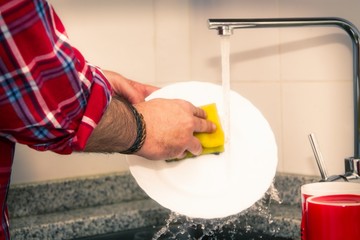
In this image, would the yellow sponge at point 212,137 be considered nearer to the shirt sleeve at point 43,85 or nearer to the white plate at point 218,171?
the white plate at point 218,171

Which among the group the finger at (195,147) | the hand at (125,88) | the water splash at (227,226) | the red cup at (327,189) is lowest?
the water splash at (227,226)

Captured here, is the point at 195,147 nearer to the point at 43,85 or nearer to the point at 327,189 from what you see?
the point at 327,189

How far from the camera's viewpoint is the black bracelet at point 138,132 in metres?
0.88

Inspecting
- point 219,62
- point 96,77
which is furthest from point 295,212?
point 96,77

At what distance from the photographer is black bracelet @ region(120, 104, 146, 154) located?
88cm

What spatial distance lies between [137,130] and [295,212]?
0.46 meters

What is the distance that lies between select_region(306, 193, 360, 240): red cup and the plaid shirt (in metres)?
0.33

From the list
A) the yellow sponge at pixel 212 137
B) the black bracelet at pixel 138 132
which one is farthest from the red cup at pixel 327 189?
the black bracelet at pixel 138 132

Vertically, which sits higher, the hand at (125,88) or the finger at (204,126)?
the hand at (125,88)

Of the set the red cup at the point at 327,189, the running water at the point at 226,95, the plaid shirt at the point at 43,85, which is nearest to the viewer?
the plaid shirt at the point at 43,85

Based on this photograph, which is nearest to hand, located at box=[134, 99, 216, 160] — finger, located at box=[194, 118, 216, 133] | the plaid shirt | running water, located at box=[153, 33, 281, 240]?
finger, located at box=[194, 118, 216, 133]

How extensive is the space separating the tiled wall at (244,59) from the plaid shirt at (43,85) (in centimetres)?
54

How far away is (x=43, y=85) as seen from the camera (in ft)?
2.39

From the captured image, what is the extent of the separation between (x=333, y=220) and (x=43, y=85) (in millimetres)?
426
